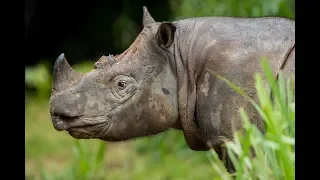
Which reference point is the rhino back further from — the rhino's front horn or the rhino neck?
the rhino's front horn

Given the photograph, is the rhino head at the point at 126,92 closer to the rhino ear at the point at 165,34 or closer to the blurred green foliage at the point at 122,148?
the rhino ear at the point at 165,34

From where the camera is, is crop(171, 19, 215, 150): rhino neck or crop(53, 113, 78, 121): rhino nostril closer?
crop(53, 113, 78, 121): rhino nostril

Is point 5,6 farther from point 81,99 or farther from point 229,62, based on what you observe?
point 229,62

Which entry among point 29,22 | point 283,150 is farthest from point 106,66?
point 29,22

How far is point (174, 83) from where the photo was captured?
4.88 m

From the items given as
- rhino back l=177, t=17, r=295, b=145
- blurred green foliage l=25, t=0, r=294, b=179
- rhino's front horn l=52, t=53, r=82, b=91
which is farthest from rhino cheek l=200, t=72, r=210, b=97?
blurred green foliage l=25, t=0, r=294, b=179

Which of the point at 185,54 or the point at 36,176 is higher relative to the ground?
the point at 185,54

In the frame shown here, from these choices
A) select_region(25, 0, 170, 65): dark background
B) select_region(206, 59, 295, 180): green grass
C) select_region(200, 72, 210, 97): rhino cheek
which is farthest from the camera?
select_region(25, 0, 170, 65): dark background

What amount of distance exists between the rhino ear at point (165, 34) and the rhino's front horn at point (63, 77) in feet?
1.49

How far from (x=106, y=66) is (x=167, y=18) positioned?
396 cm

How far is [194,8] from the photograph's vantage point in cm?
738

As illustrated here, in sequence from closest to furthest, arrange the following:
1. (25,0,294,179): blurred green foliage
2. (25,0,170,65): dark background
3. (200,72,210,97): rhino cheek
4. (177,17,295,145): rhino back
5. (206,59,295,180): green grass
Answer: (206,59,295,180): green grass, (177,17,295,145): rhino back, (200,72,210,97): rhino cheek, (25,0,294,179): blurred green foliage, (25,0,170,65): dark background

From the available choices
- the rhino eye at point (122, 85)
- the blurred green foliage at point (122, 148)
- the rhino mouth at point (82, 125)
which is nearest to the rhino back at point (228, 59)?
the rhino eye at point (122, 85)

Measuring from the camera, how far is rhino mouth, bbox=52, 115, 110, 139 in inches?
184
